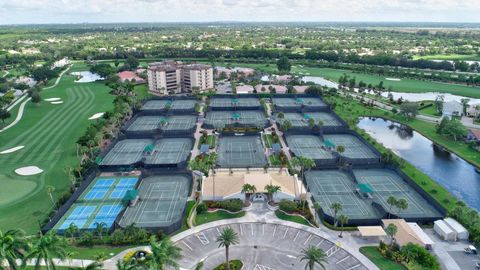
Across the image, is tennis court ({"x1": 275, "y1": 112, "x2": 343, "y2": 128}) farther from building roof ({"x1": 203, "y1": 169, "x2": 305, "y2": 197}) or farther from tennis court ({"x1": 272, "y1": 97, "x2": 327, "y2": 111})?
building roof ({"x1": 203, "y1": 169, "x2": 305, "y2": 197})

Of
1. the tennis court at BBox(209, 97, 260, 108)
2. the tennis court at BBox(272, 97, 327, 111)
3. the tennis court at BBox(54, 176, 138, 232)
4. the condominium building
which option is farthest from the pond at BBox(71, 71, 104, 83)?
the tennis court at BBox(54, 176, 138, 232)

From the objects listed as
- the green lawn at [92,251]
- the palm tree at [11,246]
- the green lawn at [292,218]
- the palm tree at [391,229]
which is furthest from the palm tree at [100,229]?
the palm tree at [391,229]

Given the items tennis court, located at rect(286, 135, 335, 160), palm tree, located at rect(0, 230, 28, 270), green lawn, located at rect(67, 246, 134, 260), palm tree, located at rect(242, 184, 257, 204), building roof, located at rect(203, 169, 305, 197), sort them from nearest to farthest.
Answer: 1. palm tree, located at rect(0, 230, 28, 270)
2. green lawn, located at rect(67, 246, 134, 260)
3. palm tree, located at rect(242, 184, 257, 204)
4. building roof, located at rect(203, 169, 305, 197)
5. tennis court, located at rect(286, 135, 335, 160)

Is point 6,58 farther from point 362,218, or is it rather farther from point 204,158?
point 362,218

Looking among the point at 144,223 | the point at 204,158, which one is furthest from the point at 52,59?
the point at 144,223

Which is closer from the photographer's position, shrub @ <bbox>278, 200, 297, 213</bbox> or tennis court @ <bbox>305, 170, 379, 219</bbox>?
shrub @ <bbox>278, 200, 297, 213</bbox>

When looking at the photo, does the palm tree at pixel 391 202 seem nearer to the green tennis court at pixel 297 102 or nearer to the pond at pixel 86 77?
the green tennis court at pixel 297 102

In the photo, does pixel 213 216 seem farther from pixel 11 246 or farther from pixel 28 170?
pixel 28 170
